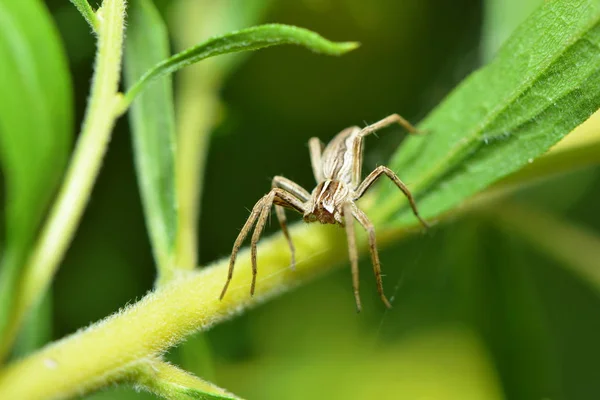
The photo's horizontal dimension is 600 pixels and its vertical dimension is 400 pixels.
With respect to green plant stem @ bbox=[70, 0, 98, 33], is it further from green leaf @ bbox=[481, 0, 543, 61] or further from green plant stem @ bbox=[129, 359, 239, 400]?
green leaf @ bbox=[481, 0, 543, 61]

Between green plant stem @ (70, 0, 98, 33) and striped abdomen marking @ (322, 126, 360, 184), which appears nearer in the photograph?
green plant stem @ (70, 0, 98, 33)

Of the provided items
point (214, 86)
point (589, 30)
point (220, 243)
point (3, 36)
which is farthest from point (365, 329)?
point (3, 36)

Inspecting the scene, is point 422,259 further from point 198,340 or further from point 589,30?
point 589,30

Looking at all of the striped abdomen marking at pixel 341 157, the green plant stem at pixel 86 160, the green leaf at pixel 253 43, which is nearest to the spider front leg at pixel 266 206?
the striped abdomen marking at pixel 341 157

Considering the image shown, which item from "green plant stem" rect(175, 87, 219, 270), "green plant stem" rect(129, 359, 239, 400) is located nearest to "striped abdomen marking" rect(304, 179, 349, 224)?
"green plant stem" rect(175, 87, 219, 270)

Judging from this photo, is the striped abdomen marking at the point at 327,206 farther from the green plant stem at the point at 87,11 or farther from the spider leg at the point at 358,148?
the green plant stem at the point at 87,11

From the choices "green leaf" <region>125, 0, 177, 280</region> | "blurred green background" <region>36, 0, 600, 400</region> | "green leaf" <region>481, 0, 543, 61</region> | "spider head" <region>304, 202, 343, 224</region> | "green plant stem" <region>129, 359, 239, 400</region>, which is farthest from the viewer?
"blurred green background" <region>36, 0, 600, 400</region>

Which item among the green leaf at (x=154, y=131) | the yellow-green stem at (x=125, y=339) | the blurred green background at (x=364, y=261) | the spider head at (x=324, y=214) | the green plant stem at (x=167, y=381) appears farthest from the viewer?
the blurred green background at (x=364, y=261)
